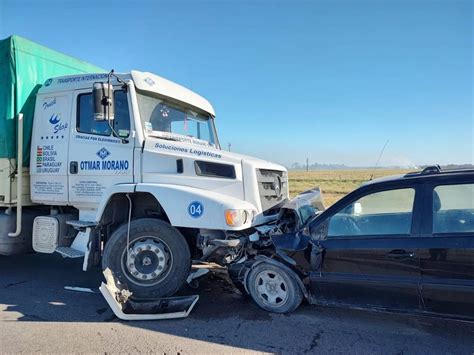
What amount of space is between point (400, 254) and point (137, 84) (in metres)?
3.93

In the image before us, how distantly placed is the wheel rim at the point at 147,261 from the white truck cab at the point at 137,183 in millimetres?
13

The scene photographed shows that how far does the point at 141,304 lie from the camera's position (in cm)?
460

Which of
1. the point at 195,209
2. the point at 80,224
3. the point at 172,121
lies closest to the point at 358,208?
→ the point at 195,209

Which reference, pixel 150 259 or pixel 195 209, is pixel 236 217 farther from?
pixel 150 259

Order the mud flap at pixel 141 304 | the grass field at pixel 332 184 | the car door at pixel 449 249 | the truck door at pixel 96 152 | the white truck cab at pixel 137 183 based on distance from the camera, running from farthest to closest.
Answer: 1. the grass field at pixel 332 184
2. the truck door at pixel 96 152
3. the white truck cab at pixel 137 183
4. the mud flap at pixel 141 304
5. the car door at pixel 449 249

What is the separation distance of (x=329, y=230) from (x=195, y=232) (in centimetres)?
185

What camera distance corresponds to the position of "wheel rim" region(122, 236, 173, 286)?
4.87m

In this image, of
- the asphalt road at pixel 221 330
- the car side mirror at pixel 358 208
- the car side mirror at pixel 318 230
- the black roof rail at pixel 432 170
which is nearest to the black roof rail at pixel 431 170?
the black roof rail at pixel 432 170

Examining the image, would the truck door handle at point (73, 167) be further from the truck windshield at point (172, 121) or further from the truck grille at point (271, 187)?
the truck grille at point (271, 187)

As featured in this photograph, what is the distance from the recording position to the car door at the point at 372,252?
150 inches

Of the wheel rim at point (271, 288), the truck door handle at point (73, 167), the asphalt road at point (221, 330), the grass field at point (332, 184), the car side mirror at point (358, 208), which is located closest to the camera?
the asphalt road at point (221, 330)

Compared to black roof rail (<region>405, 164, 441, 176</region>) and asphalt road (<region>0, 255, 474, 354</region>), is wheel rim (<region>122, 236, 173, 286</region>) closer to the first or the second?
asphalt road (<region>0, 255, 474, 354</region>)

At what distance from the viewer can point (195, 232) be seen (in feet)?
16.9

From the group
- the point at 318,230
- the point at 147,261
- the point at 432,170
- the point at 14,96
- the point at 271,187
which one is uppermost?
the point at 14,96
